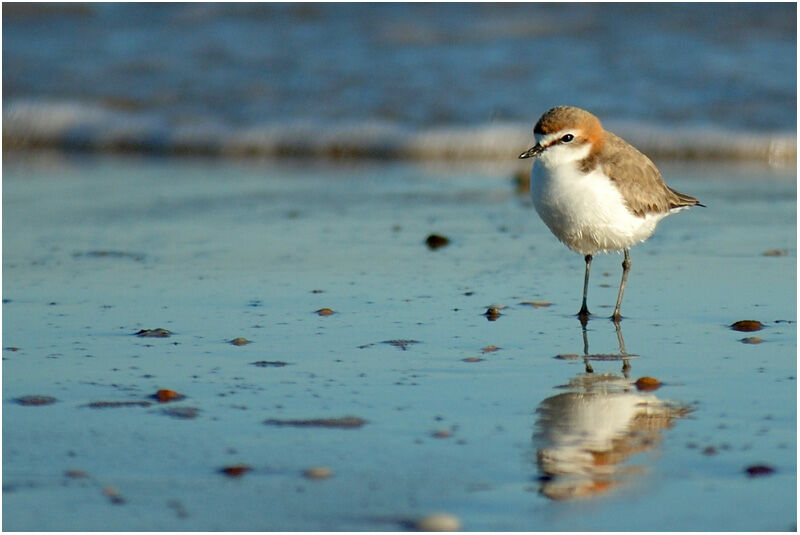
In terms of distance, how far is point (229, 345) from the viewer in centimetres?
482

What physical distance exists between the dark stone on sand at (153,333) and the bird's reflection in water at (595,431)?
1656 millimetres

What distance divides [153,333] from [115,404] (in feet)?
3.24

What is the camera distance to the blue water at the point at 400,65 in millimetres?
11273

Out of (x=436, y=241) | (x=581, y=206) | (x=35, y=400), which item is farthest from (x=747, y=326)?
(x=35, y=400)

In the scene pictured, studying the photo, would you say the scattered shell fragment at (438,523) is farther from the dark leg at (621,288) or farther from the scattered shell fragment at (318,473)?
the dark leg at (621,288)

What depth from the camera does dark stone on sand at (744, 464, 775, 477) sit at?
10.9 ft

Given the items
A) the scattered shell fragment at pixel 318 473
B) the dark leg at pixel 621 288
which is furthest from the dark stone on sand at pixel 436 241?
the scattered shell fragment at pixel 318 473

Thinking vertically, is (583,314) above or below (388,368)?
above

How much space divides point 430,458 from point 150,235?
406 cm

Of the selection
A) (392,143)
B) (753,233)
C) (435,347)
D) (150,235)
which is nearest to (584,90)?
(392,143)

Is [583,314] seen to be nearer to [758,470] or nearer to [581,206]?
[581,206]

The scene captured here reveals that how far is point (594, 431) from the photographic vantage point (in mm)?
3699

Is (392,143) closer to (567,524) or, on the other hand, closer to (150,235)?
(150,235)

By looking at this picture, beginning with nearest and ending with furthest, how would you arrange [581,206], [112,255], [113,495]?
[113,495]
[581,206]
[112,255]
